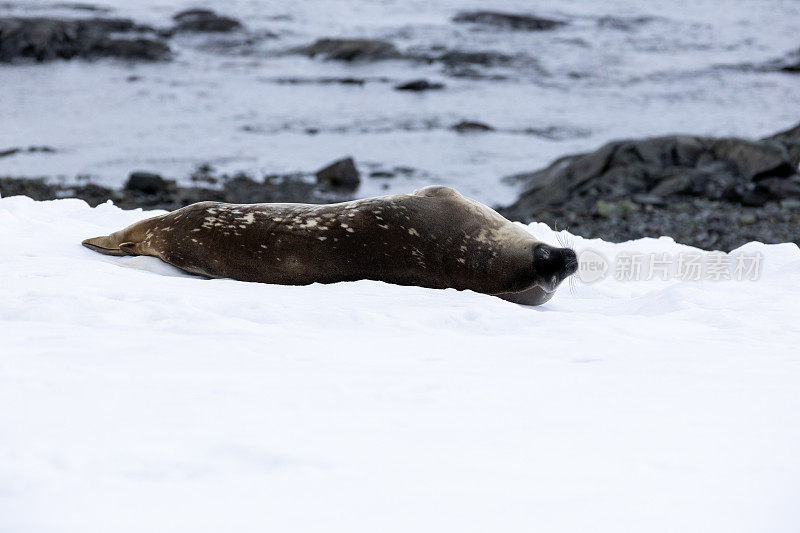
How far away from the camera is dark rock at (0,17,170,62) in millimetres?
23781

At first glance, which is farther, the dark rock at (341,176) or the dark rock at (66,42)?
the dark rock at (66,42)

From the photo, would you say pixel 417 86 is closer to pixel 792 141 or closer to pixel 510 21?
pixel 792 141

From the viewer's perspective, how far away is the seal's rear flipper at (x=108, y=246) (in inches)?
201

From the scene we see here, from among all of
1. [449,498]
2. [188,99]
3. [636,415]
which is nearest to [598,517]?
[449,498]

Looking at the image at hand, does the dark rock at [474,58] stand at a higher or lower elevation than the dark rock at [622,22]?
lower

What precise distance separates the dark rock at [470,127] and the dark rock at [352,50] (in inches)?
305

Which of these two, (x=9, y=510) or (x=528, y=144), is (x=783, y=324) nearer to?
(x=9, y=510)

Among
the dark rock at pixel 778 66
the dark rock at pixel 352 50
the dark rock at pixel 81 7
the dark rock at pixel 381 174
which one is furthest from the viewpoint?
the dark rock at pixel 81 7

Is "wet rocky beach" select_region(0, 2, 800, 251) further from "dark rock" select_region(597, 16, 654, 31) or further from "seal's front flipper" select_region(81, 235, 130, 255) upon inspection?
"seal's front flipper" select_region(81, 235, 130, 255)

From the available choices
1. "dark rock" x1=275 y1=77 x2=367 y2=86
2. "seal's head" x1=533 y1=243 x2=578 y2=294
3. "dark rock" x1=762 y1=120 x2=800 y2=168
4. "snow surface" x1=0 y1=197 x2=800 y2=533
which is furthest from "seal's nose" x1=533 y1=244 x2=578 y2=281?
"dark rock" x1=275 y1=77 x2=367 y2=86

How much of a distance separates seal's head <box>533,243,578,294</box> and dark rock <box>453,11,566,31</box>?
Answer: 25.9 m

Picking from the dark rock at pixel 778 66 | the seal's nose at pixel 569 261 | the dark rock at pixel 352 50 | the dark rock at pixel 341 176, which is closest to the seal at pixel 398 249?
the seal's nose at pixel 569 261

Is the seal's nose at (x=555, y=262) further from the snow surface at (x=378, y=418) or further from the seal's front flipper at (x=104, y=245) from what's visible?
the seal's front flipper at (x=104, y=245)

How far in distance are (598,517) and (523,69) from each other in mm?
22089
